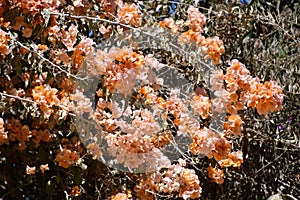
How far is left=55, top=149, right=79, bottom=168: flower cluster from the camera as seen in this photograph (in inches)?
73.5

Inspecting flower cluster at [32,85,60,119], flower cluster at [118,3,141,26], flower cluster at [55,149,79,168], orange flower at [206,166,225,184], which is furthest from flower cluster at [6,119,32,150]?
orange flower at [206,166,225,184]

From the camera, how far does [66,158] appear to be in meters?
1.87

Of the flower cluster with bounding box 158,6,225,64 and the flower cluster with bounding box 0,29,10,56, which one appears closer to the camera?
the flower cluster with bounding box 0,29,10,56

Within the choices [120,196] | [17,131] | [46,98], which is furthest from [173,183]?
[17,131]

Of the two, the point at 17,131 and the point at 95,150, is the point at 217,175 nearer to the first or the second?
the point at 95,150

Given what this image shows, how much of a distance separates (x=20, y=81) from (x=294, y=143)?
1.09 meters

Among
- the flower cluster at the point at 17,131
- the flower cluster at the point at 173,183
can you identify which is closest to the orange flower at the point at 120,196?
the flower cluster at the point at 173,183

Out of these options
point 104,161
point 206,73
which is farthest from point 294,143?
point 104,161

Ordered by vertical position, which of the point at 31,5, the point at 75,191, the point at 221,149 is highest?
the point at 31,5

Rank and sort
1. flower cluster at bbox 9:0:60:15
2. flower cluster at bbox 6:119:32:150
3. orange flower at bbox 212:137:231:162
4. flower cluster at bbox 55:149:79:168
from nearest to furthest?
flower cluster at bbox 9:0:60:15 → orange flower at bbox 212:137:231:162 → flower cluster at bbox 55:149:79:168 → flower cluster at bbox 6:119:32:150

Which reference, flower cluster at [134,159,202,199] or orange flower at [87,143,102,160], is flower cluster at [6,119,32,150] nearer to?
orange flower at [87,143,102,160]

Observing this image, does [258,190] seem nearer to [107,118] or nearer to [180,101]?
[180,101]

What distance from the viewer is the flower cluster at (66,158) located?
6.13ft

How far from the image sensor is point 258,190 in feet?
7.98
